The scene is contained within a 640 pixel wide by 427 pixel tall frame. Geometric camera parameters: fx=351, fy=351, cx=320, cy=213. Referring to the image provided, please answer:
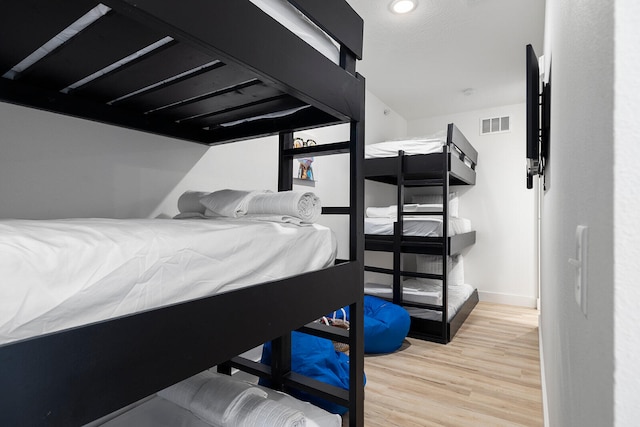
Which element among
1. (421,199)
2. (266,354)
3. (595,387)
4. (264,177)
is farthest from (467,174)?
(595,387)

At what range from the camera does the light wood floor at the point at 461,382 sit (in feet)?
5.56

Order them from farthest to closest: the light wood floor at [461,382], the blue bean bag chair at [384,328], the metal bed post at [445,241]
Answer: the metal bed post at [445,241] → the blue bean bag chair at [384,328] → the light wood floor at [461,382]

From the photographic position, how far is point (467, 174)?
355 centimetres

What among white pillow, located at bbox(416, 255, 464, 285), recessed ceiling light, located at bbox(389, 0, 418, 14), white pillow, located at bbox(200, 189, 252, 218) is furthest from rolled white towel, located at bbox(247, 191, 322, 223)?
white pillow, located at bbox(416, 255, 464, 285)

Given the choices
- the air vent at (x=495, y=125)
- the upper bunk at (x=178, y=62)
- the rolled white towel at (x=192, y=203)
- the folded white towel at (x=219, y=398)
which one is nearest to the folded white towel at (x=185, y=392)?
the folded white towel at (x=219, y=398)

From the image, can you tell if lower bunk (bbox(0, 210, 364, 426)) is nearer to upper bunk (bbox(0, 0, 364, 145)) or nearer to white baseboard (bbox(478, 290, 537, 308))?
upper bunk (bbox(0, 0, 364, 145))

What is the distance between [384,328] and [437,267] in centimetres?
131

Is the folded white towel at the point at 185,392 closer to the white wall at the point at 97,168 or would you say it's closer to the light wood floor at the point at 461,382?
the white wall at the point at 97,168

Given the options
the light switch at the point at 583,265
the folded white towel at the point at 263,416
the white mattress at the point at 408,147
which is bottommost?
the folded white towel at the point at 263,416

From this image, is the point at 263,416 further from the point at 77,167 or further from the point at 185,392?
the point at 77,167

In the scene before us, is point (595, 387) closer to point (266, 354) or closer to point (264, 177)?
point (266, 354)

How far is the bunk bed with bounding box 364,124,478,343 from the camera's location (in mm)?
2752
